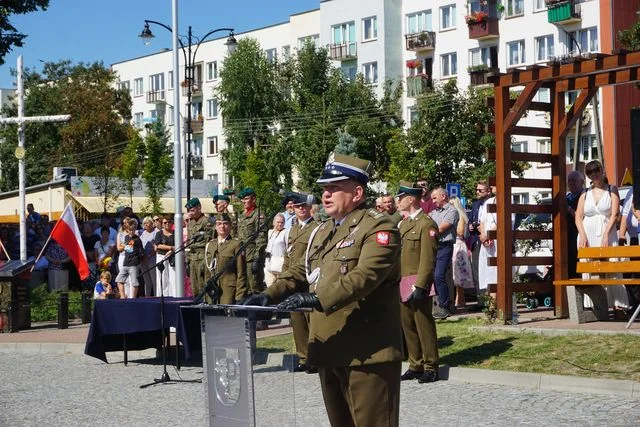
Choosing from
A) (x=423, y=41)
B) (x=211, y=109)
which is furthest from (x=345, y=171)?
(x=211, y=109)

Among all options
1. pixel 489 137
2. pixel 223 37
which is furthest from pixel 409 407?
pixel 223 37

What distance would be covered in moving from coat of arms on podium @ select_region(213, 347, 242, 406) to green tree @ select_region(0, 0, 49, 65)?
23851 millimetres

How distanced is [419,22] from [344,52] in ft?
21.7

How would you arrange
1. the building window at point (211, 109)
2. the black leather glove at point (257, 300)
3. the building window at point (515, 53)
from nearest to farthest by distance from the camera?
the black leather glove at point (257, 300)
the building window at point (515, 53)
the building window at point (211, 109)

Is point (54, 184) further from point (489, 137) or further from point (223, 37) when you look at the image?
point (223, 37)

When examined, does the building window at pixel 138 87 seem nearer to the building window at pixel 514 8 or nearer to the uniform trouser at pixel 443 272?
the building window at pixel 514 8

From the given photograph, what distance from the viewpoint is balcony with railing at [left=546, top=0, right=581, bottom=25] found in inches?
2554

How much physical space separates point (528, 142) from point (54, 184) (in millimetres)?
27675

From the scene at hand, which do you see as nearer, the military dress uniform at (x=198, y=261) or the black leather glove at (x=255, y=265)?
the military dress uniform at (x=198, y=261)

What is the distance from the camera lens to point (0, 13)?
28.6 metres

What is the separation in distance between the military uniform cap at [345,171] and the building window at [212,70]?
89.4 metres

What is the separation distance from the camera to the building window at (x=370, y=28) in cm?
7919

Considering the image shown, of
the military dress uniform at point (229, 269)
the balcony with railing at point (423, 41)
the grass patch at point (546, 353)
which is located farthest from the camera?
the balcony with railing at point (423, 41)

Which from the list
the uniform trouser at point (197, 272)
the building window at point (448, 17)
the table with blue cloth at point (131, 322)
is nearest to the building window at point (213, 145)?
the building window at point (448, 17)
